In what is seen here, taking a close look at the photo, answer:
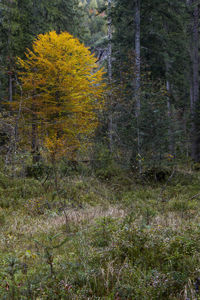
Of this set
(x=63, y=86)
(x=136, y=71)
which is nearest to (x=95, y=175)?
(x=136, y=71)

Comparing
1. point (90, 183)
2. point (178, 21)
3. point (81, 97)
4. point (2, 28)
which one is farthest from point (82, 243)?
point (178, 21)

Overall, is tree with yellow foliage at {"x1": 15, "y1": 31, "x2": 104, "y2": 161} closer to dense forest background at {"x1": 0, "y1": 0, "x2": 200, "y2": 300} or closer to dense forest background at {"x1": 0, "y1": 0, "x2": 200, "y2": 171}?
dense forest background at {"x1": 0, "y1": 0, "x2": 200, "y2": 300}

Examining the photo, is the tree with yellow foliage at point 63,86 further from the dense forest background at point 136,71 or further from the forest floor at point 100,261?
the forest floor at point 100,261

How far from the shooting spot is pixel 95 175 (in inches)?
363

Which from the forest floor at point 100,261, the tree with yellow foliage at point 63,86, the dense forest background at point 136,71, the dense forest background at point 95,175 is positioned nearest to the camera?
the forest floor at point 100,261

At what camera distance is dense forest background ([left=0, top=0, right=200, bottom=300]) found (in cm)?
213

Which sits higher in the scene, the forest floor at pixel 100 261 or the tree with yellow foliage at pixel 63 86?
the tree with yellow foliage at pixel 63 86

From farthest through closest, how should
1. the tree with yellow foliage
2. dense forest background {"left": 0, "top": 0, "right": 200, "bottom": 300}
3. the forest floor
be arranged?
the tree with yellow foliage → dense forest background {"left": 0, "top": 0, "right": 200, "bottom": 300} → the forest floor

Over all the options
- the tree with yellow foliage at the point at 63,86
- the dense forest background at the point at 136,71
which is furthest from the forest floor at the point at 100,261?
the tree with yellow foliage at the point at 63,86

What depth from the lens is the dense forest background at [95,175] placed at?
2.13 meters

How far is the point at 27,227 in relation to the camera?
440 cm

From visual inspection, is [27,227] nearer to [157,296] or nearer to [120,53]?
[157,296]

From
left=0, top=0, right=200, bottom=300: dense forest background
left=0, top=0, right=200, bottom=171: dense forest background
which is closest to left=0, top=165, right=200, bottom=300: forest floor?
left=0, top=0, right=200, bottom=300: dense forest background

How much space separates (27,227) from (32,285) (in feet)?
8.71
